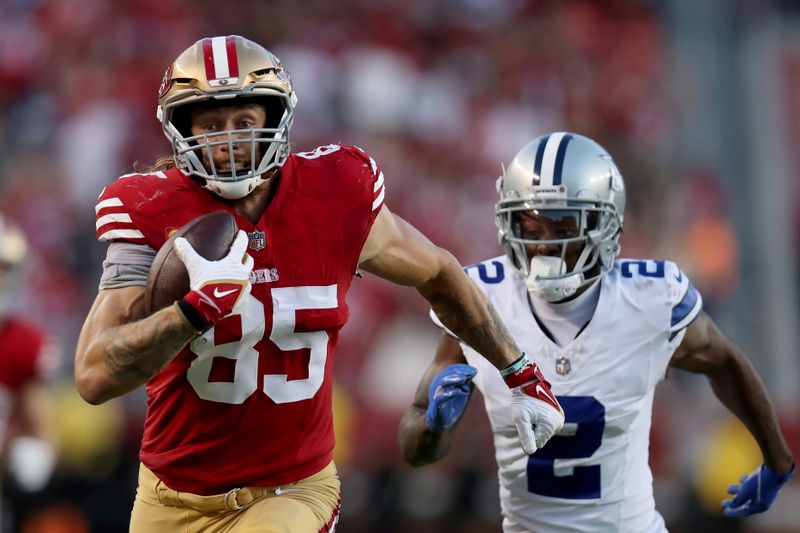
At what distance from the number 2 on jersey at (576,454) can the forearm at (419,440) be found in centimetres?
28

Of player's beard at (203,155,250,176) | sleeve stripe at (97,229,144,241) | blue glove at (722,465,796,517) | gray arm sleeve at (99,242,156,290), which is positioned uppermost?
player's beard at (203,155,250,176)

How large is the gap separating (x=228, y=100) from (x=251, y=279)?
1.41ft

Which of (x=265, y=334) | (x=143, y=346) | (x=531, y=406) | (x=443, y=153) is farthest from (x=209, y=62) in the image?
(x=443, y=153)

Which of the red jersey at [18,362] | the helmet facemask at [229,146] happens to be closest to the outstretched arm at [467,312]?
the helmet facemask at [229,146]

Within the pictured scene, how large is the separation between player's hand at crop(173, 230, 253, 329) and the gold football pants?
2.02 feet

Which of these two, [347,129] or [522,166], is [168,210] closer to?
[522,166]

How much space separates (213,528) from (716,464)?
4.09 m

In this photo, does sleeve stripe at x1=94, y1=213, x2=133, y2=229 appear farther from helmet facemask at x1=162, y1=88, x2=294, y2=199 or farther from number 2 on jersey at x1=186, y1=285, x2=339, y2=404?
number 2 on jersey at x1=186, y1=285, x2=339, y2=404

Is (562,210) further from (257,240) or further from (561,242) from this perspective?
(257,240)

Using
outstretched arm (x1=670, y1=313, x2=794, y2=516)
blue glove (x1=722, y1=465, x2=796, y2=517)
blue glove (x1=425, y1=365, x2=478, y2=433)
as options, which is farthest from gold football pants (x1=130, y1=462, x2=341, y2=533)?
blue glove (x1=722, y1=465, x2=796, y2=517)

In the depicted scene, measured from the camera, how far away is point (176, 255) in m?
2.71

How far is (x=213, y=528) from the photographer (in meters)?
3.07

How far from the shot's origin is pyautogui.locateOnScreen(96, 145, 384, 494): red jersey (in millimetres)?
2916

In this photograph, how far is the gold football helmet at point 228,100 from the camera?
115 inches
